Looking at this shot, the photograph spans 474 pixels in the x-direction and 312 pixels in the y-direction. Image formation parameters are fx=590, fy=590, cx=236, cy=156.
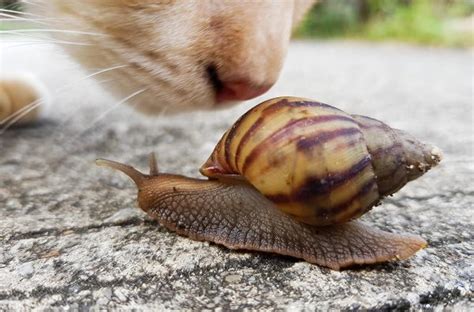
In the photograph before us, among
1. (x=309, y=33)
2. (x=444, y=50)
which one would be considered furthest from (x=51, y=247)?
(x=309, y=33)

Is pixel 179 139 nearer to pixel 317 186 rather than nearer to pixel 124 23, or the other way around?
pixel 124 23

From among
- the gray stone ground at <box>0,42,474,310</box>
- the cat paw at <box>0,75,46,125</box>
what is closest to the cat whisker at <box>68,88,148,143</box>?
the gray stone ground at <box>0,42,474,310</box>

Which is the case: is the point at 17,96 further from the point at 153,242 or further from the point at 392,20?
the point at 392,20

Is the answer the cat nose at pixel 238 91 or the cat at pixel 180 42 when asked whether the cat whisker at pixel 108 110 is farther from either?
the cat nose at pixel 238 91

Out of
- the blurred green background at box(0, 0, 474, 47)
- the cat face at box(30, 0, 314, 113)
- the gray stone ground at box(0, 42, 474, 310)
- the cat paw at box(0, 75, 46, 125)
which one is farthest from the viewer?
the blurred green background at box(0, 0, 474, 47)

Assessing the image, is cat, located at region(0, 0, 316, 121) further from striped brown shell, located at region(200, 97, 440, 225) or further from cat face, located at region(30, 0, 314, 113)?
striped brown shell, located at region(200, 97, 440, 225)

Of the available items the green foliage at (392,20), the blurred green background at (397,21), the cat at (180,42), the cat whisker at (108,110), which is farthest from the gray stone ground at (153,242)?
the blurred green background at (397,21)
